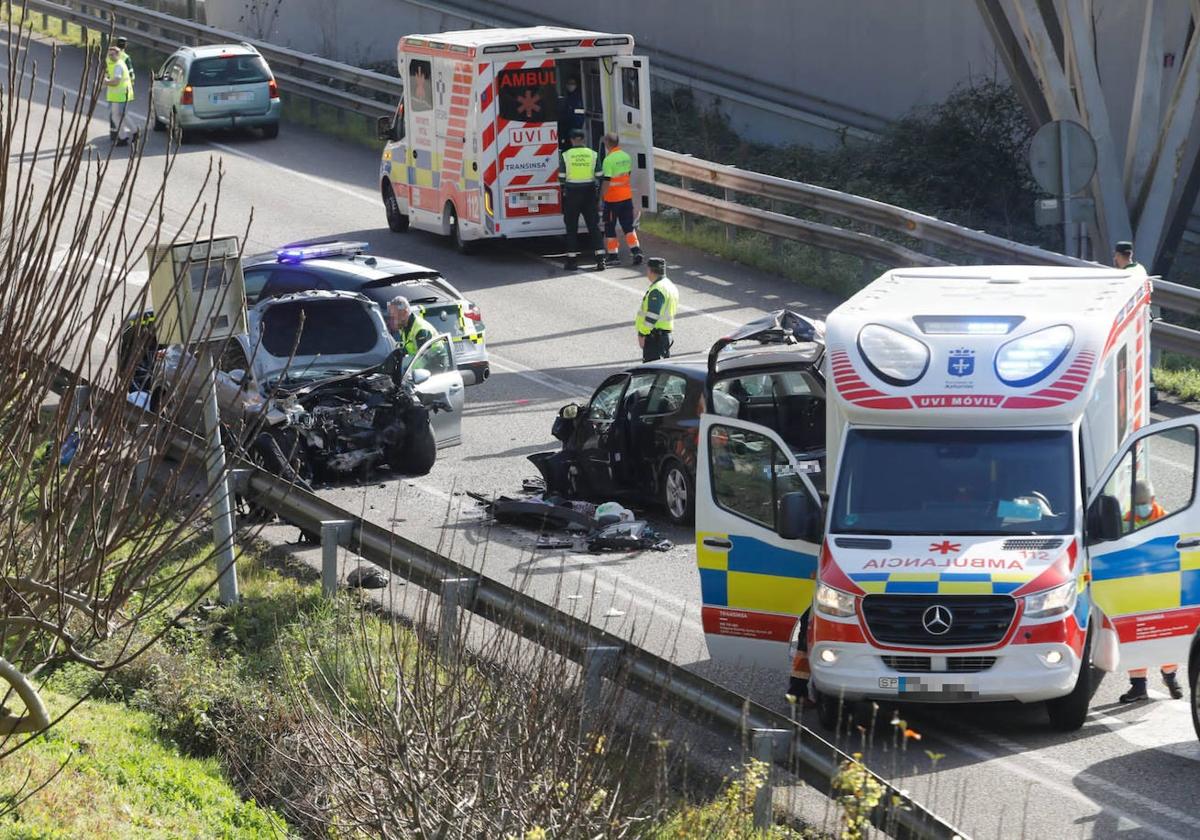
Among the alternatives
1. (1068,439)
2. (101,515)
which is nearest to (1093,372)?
(1068,439)

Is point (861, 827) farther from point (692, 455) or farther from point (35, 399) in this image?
point (692, 455)

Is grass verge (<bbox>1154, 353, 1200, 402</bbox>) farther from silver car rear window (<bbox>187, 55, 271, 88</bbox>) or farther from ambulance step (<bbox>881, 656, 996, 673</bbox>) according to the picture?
silver car rear window (<bbox>187, 55, 271, 88</bbox>)

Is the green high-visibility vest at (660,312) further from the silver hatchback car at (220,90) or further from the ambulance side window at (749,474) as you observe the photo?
the silver hatchback car at (220,90)

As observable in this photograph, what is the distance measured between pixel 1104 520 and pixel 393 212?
61.2ft

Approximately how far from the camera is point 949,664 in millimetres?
10523

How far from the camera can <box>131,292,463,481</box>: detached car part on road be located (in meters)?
16.6

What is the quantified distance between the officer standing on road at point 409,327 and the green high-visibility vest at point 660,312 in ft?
7.59

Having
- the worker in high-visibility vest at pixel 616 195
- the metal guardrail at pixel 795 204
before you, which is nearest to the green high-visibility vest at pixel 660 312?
the metal guardrail at pixel 795 204

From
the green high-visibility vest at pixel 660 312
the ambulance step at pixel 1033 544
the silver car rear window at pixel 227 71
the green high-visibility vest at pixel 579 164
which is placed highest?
the silver car rear window at pixel 227 71

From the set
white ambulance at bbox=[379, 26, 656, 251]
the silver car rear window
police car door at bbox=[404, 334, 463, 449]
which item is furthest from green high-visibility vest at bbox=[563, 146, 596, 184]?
the silver car rear window

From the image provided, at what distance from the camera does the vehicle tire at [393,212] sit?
27922 mm

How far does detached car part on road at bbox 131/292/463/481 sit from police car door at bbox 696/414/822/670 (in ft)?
18.0

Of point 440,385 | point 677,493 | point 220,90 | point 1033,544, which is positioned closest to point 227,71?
point 220,90

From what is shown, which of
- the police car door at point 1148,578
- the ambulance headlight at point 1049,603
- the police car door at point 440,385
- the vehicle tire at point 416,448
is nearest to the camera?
the ambulance headlight at point 1049,603
